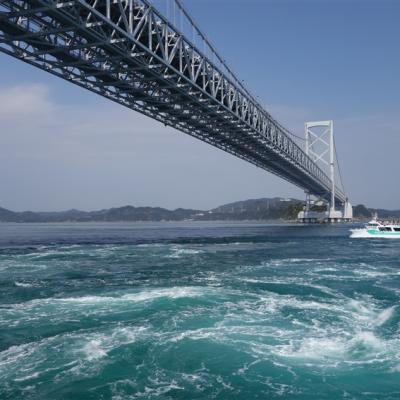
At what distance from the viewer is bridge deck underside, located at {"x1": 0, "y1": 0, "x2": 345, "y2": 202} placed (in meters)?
22.2

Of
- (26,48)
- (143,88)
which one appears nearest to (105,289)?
(26,48)

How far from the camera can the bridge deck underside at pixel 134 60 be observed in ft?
73.0

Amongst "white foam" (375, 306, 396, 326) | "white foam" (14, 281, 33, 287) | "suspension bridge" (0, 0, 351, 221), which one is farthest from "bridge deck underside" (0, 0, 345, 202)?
"white foam" (375, 306, 396, 326)

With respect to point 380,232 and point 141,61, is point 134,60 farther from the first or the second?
point 380,232

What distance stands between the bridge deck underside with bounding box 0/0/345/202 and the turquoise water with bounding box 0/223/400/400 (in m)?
14.3

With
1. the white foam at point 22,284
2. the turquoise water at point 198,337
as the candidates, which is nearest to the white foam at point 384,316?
the turquoise water at point 198,337

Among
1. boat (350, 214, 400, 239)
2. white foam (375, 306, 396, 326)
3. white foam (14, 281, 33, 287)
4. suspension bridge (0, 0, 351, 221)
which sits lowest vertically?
white foam (14, 281, 33, 287)

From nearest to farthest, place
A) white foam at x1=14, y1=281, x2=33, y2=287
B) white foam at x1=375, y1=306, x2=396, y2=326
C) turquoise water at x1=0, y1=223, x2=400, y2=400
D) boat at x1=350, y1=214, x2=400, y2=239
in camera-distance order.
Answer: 1. turquoise water at x1=0, y1=223, x2=400, y2=400
2. white foam at x1=375, y1=306, x2=396, y2=326
3. white foam at x1=14, y1=281, x2=33, y2=287
4. boat at x1=350, y1=214, x2=400, y2=239

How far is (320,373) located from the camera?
28.4 ft

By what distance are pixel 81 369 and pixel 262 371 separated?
4.12 metres

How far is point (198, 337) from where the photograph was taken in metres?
11.0

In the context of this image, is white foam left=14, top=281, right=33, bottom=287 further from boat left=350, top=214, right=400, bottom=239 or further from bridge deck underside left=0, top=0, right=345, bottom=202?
boat left=350, top=214, right=400, bottom=239

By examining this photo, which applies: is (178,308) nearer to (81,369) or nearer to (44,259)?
(81,369)

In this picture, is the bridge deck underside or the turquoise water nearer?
the turquoise water
